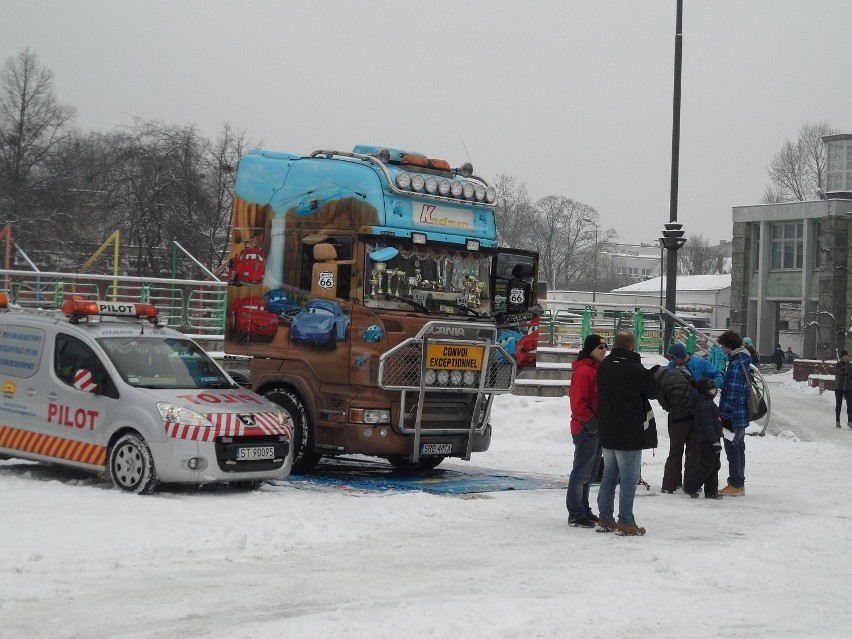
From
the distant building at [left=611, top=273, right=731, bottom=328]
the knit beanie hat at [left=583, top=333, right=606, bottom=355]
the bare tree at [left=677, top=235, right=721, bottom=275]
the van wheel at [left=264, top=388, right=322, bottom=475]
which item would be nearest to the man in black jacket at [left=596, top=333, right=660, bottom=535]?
the knit beanie hat at [left=583, top=333, right=606, bottom=355]

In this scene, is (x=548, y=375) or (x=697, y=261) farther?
(x=697, y=261)

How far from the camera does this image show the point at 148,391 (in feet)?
38.0

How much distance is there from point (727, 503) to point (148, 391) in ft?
21.5

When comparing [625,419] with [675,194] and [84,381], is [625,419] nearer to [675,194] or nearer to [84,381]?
[84,381]

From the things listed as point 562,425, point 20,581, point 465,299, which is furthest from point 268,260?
point 562,425

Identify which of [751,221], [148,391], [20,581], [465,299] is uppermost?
[751,221]

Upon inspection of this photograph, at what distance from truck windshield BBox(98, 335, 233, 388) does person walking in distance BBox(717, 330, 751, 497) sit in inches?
233

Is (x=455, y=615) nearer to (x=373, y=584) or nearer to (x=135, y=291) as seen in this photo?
(x=373, y=584)

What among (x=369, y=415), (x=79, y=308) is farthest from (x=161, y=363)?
(x=369, y=415)

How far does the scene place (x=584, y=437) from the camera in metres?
11.1

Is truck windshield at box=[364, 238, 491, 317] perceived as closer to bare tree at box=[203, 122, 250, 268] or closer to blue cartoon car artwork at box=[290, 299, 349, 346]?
blue cartoon car artwork at box=[290, 299, 349, 346]

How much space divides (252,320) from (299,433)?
1.56 m

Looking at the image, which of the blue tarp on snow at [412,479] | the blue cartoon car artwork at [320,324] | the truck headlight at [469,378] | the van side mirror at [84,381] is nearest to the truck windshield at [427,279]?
the blue cartoon car artwork at [320,324]

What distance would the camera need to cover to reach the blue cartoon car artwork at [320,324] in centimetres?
1321
